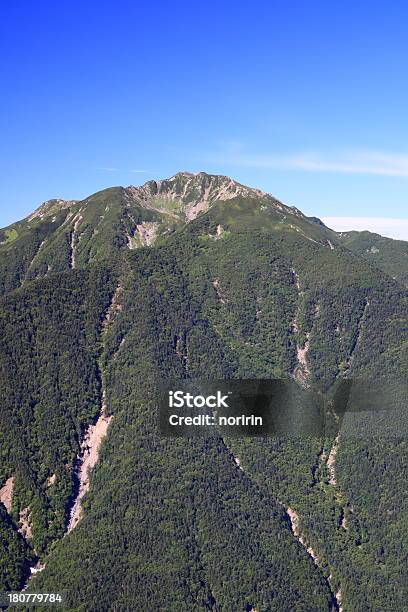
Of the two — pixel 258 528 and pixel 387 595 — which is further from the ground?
pixel 258 528

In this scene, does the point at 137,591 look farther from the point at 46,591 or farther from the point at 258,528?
the point at 258,528

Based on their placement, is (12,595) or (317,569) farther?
(317,569)

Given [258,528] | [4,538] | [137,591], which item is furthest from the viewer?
[258,528]

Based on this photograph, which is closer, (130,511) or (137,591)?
(137,591)

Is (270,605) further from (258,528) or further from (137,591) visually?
(137,591)

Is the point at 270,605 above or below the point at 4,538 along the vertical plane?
below

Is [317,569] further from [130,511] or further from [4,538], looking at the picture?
[4,538]

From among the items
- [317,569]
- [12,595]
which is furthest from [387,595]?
[12,595]

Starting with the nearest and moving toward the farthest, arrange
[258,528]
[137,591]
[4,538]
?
[137,591]
[4,538]
[258,528]

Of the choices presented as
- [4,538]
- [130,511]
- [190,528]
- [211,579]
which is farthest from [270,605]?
[4,538]
